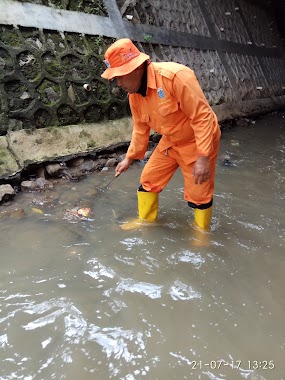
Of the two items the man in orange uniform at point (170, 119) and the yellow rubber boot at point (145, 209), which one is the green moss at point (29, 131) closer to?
the man in orange uniform at point (170, 119)

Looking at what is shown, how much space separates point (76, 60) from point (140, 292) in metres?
3.53

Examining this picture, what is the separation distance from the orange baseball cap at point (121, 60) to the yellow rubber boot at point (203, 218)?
4.27 ft

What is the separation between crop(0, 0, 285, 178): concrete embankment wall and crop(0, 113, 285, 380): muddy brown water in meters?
0.93

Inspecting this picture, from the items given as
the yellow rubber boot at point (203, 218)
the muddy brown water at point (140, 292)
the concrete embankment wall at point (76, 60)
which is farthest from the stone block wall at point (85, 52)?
the yellow rubber boot at point (203, 218)

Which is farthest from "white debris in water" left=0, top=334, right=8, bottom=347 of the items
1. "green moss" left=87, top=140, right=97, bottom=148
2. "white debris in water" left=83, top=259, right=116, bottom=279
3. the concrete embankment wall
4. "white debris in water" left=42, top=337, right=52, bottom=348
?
"green moss" left=87, top=140, right=97, bottom=148

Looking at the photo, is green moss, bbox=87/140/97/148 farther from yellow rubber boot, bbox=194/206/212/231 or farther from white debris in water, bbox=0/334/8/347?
white debris in water, bbox=0/334/8/347

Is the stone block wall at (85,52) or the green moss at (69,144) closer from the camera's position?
the stone block wall at (85,52)

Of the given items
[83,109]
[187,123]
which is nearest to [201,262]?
[187,123]

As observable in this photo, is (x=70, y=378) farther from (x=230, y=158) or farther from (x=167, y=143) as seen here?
(x=230, y=158)

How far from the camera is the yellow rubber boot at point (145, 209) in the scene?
10.5 ft

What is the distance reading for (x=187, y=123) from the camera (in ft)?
8.88

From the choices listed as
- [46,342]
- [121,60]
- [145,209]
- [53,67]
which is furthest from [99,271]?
[53,67]

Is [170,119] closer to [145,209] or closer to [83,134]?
[145,209]

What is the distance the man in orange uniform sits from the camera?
8.00 feet
